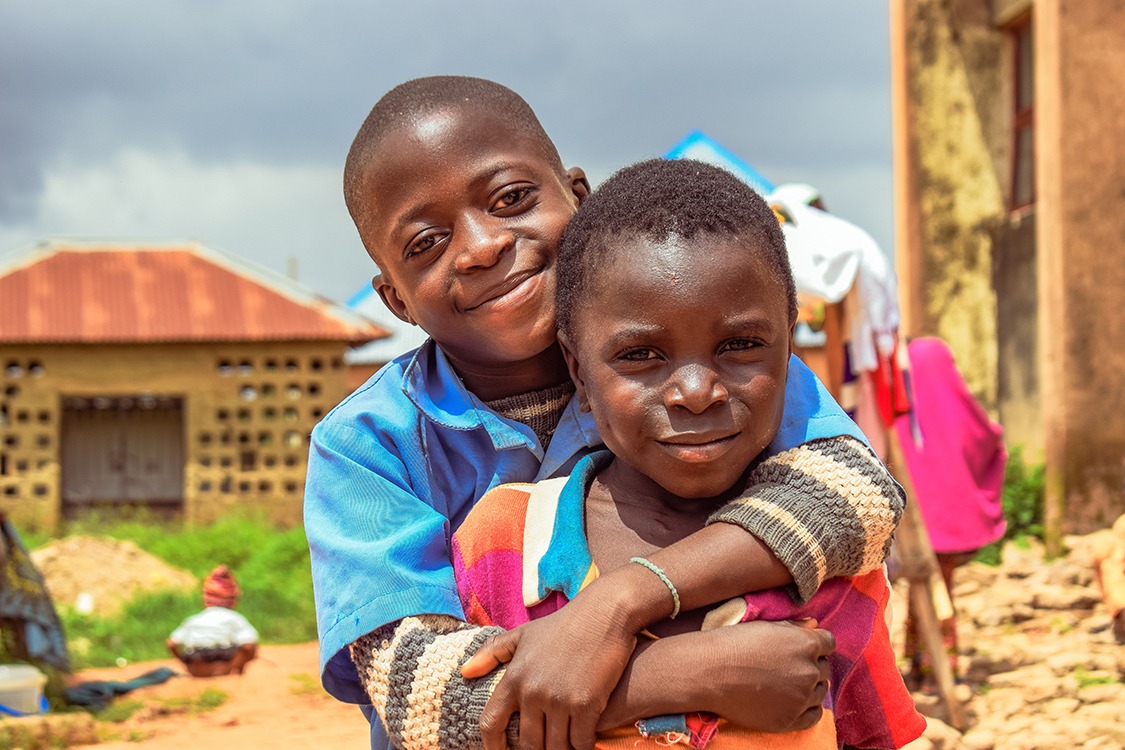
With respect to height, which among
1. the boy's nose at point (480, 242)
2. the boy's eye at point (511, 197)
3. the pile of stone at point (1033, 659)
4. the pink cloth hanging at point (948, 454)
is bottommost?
the pile of stone at point (1033, 659)

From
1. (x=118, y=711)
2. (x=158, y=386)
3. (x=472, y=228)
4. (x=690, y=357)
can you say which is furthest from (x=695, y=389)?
(x=158, y=386)

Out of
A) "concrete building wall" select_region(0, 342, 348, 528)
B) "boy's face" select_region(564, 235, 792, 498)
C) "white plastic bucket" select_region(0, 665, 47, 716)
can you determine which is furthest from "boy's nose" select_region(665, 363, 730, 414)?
"concrete building wall" select_region(0, 342, 348, 528)

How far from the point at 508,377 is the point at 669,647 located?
550mm

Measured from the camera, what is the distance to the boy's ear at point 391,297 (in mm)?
2020

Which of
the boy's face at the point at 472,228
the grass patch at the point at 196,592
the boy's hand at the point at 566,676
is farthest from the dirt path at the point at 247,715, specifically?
the boy's hand at the point at 566,676

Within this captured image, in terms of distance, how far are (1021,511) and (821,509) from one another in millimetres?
8987

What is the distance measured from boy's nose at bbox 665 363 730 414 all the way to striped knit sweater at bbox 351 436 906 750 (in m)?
0.16

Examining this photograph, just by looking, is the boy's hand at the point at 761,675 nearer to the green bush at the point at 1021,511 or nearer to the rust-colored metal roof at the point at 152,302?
the green bush at the point at 1021,511

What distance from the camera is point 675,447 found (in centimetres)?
158

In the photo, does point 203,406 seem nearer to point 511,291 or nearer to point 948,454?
point 948,454

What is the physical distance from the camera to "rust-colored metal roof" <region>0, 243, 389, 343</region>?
58.9 feet

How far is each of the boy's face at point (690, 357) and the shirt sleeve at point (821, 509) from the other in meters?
0.06

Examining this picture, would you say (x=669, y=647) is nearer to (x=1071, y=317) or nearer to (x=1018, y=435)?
(x=1071, y=317)

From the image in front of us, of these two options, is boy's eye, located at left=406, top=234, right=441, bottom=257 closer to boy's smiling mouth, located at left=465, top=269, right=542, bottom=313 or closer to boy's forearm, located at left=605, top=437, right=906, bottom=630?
boy's smiling mouth, located at left=465, top=269, right=542, bottom=313
